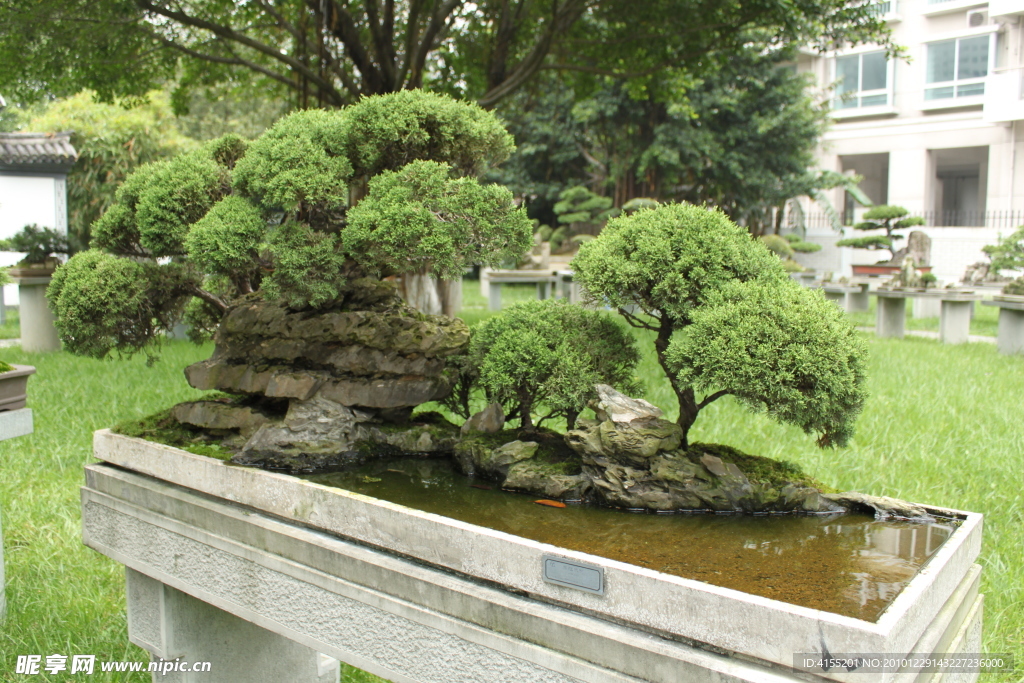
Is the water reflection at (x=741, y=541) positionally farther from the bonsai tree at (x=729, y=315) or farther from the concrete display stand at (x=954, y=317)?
the concrete display stand at (x=954, y=317)

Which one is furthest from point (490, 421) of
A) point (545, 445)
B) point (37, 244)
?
point (37, 244)

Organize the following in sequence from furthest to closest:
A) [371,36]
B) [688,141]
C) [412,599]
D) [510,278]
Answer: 1. [688,141]
2. [510,278]
3. [371,36]
4. [412,599]

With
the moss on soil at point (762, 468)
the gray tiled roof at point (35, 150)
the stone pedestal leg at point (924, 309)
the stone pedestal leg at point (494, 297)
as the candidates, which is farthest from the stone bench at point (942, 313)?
the gray tiled roof at point (35, 150)

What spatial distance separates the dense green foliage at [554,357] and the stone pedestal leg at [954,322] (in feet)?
30.9

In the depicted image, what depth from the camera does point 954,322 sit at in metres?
10.8

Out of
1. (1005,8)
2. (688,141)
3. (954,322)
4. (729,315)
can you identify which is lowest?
(954,322)

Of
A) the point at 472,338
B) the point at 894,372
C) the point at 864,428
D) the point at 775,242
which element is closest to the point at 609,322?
the point at 472,338

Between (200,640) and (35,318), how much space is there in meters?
8.01

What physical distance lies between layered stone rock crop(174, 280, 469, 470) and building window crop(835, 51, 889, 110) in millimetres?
23650

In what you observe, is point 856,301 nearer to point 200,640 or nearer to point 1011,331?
point 1011,331

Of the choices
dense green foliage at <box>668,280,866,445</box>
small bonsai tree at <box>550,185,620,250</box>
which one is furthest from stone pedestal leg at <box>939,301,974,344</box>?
dense green foliage at <box>668,280,866,445</box>

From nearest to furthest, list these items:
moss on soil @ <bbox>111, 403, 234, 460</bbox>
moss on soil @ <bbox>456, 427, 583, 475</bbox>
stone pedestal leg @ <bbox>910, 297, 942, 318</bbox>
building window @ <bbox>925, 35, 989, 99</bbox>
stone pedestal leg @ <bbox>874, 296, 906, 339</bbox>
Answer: moss on soil @ <bbox>456, 427, 583, 475</bbox> < moss on soil @ <bbox>111, 403, 234, 460</bbox> < stone pedestal leg @ <bbox>874, 296, 906, 339</bbox> < stone pedestal leg @ <bbox>910, 297, 942, 318</bbox> < building window @ <bbox>925, 35, 989, 99</bbox>

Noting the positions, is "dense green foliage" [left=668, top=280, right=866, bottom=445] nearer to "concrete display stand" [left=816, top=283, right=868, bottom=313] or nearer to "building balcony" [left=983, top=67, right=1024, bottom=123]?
"concrete display stand" [left=816, top=283, right=868, bottom=313]
